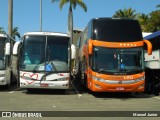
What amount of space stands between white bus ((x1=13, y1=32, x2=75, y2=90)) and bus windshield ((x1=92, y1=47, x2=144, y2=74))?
5.20ft

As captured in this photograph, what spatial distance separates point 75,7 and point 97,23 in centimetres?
3062

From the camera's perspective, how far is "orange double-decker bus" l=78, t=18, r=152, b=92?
1977 centimetres

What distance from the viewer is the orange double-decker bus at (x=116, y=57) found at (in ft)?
64.8

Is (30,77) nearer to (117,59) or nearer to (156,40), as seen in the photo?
(117,59)

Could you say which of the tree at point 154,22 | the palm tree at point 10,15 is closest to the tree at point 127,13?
the tree at point 154,22

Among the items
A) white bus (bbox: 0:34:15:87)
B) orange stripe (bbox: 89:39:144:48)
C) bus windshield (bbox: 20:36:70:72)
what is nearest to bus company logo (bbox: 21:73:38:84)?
bus windshield (bbox: 20:36:70:72)

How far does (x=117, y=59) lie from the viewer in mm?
20078

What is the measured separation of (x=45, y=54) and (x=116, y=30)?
3.63m

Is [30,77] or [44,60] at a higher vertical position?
[44,60]

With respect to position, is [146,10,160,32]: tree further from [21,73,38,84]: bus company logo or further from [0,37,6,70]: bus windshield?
[21,73,38,84]: bus company logo

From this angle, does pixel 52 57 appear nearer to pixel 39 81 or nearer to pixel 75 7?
pixel 39 81

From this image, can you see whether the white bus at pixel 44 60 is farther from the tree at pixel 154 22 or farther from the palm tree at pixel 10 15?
the tree at pixel 154 22

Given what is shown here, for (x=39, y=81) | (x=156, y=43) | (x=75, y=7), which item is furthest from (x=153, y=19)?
(x=39, y=81)

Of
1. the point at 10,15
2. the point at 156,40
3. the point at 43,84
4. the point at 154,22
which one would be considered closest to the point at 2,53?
the point at 43,84
